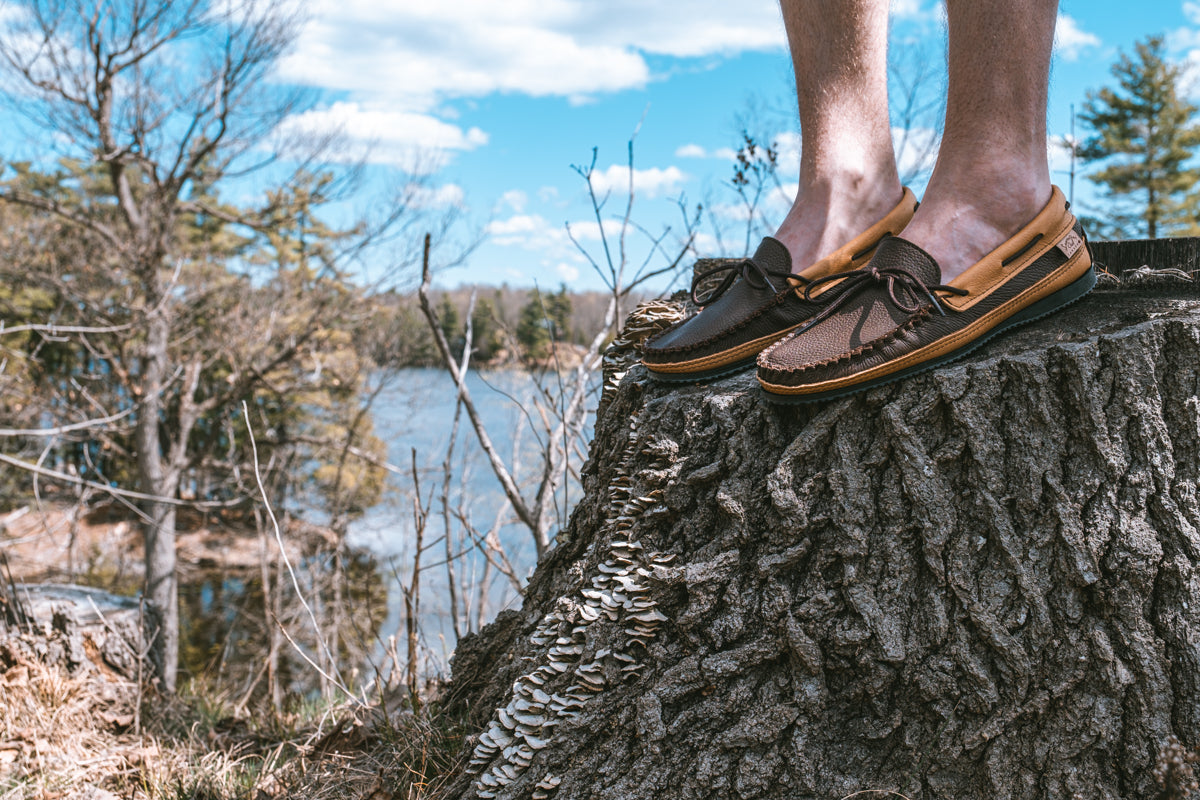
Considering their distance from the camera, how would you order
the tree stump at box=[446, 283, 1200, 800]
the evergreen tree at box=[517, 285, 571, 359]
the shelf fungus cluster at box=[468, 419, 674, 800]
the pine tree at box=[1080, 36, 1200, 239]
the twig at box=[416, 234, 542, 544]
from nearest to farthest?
the tree stump at box=[446, 283, 1200, 800] → the shelf fungus cluster at box=[468, 419, 674, 800] → the twig at box=[416, 234, 542, 544] → the evergreen tree at box=[517, 285, 571, 359] → the pine tree at box=[1080, 36, 1200, 239]

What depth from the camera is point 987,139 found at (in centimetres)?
149

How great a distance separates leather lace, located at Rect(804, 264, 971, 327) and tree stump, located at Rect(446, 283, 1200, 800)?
0.17m

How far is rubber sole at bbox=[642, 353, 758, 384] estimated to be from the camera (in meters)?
1.52

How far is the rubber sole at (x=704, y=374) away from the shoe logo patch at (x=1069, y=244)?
0.58 m

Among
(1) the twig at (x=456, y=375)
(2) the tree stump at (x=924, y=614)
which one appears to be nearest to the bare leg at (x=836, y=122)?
(2) the tree stump at (x=924, y=614)

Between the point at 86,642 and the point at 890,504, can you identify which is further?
the point at 86,642

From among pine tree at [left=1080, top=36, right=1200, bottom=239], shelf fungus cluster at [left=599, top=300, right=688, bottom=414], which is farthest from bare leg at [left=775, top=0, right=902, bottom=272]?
pine tree at [left=1080, top=36, right=1200, bottom=239]

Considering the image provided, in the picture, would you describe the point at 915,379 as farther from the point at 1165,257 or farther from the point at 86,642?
the point at 86,642

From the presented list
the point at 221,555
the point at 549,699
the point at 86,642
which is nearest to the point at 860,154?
the point at 549,699

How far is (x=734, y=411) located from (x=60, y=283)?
36.0ft

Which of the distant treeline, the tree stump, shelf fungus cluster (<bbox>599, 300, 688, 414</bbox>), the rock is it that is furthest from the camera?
the distant treeline

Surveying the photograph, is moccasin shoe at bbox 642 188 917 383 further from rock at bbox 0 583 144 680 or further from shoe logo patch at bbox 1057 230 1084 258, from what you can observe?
rock at bbox 0 583 144 680

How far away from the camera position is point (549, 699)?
1.26 m

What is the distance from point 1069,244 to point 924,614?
2.53ft
